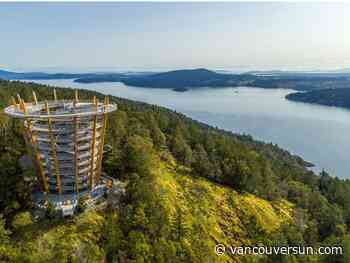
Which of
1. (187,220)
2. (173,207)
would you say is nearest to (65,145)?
(173,207)

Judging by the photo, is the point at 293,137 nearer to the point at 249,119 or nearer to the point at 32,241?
the point at 249,119

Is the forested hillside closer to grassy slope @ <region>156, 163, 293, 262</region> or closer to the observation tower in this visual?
grassy slope @ <region>156, 163, 293, 262</region>

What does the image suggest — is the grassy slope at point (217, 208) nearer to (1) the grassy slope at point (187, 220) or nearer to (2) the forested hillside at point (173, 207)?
(1) the grassy slope at point (187, 220)

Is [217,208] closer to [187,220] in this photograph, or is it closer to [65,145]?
[187,220]

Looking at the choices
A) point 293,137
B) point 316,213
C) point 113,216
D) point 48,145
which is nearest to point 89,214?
point 113,216

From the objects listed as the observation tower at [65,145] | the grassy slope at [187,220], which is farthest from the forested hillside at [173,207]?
the observation tower at [65,145]
